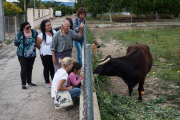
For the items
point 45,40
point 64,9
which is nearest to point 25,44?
point 45,40

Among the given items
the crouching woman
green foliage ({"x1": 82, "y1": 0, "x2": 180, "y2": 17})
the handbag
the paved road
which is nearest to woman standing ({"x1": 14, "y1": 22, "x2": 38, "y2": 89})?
the paved road

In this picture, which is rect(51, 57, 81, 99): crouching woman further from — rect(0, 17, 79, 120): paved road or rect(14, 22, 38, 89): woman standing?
rect(14, 22, 38, 89): woman standing

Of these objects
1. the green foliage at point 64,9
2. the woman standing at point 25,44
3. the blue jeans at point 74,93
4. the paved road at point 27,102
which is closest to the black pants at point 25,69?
the woman standing at point 25,44

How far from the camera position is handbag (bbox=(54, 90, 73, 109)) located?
480 cm

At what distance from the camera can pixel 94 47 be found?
11062 mm

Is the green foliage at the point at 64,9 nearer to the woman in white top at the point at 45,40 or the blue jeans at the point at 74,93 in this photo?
the woman in white top at the point at 45,40

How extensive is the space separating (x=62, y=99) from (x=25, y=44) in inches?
80.8

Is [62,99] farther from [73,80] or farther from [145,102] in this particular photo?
[145,102]

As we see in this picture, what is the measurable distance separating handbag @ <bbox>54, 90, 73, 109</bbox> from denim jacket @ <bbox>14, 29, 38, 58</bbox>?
1.78 m

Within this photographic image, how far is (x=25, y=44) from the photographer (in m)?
6.18

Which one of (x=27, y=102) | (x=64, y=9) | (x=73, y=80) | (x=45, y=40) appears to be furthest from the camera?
(x=64, y=9)

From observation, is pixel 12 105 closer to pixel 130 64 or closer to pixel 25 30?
pixel 25 30

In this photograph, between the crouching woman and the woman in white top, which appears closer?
the crouching woman

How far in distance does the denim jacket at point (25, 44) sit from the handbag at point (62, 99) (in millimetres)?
1778
